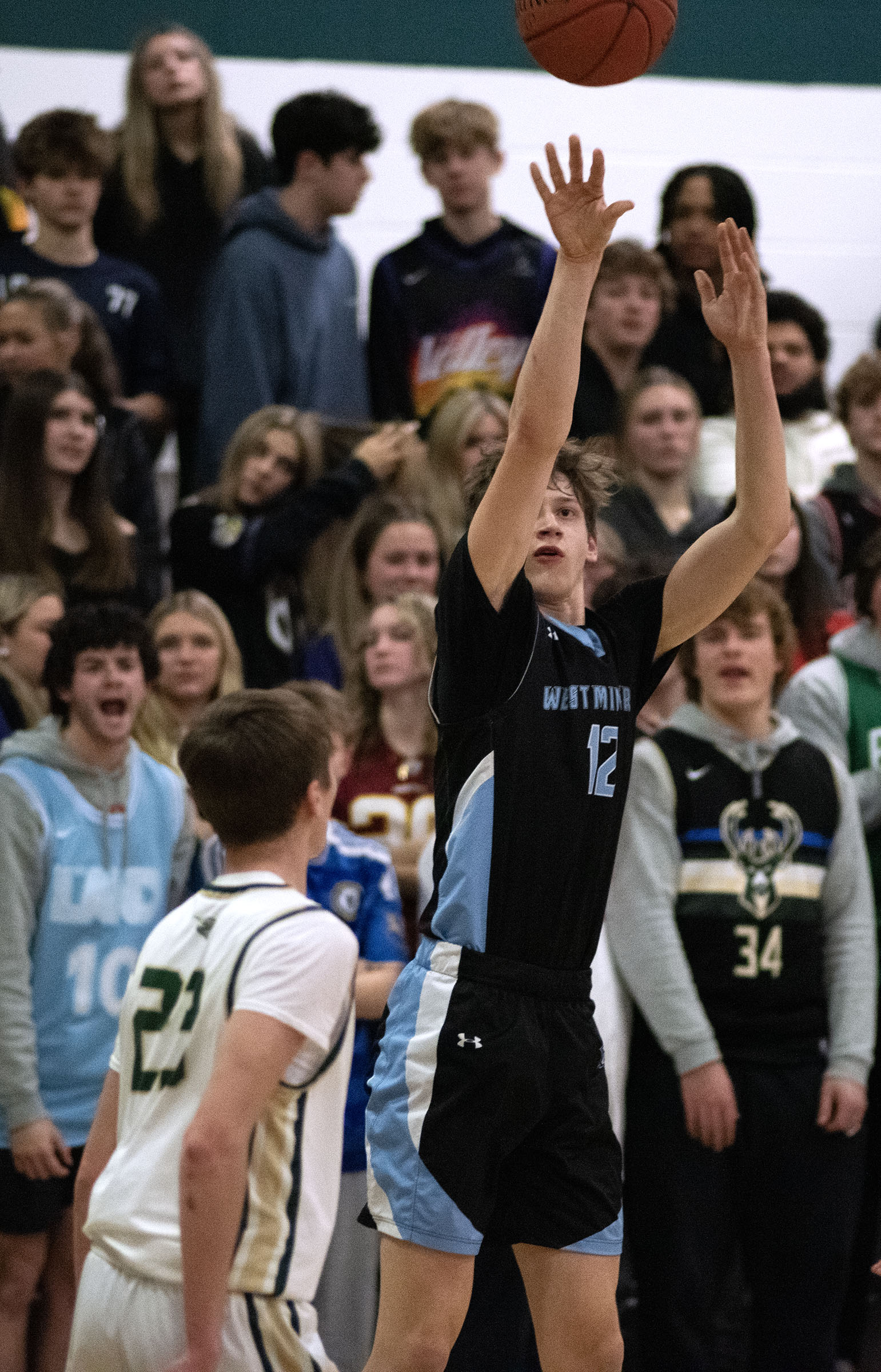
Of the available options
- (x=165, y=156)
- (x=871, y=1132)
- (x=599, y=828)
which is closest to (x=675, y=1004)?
(x=871, y=1132)

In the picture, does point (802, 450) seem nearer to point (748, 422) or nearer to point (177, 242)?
point (177, 242)

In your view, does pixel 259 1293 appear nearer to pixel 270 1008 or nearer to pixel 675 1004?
pixel 270 1008

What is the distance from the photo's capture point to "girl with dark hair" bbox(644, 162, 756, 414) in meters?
7.19

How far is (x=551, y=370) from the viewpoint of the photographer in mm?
2820

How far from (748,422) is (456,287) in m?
4.20

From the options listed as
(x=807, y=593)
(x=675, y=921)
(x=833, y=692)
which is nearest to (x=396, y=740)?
(x=675, y=921)

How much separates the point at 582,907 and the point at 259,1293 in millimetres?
866

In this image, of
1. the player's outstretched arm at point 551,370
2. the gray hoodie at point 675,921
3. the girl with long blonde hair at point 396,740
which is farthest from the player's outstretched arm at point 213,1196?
the girl with long blonde hair at point 396,740

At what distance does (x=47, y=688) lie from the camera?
492 cm

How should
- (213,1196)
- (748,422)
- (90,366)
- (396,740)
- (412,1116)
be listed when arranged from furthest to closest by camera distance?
(90,366)
(396,740)
(748,422)
(412,1116)
(213,1196)

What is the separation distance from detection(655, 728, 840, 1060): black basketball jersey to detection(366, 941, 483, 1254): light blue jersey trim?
1.85m

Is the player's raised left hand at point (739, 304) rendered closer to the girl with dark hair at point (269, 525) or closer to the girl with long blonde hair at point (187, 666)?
the girl with long blonde hair at point (187, 666)

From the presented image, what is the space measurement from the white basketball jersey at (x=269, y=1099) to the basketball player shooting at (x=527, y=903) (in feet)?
0.72

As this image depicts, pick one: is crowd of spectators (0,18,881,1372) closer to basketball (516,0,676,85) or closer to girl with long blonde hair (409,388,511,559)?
girl with long blonde hair (409,388,511,559)
